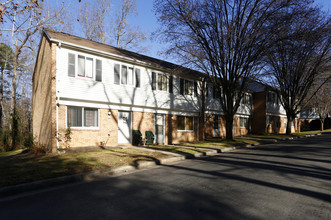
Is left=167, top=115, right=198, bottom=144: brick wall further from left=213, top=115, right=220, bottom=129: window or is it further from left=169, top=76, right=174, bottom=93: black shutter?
left=213, top=115, right=220, bottom=129: window

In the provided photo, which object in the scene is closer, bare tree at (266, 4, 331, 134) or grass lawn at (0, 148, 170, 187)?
grass lawn at (0, 148, 170, 187)

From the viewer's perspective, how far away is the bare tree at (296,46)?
13992 mm

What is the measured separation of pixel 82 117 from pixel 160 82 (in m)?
6.77

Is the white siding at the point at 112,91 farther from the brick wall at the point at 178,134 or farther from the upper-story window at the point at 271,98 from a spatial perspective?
the upper-story window at the point at 271,98

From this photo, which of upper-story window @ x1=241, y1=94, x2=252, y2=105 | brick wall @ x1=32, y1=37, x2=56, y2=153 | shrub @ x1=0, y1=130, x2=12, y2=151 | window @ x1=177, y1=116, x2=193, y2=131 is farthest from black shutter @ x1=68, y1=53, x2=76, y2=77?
upper-story window @ x1=241, y1=94, x2=252, y2=105

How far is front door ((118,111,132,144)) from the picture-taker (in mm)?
14172

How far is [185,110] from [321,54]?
15633mm

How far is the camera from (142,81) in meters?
15.5

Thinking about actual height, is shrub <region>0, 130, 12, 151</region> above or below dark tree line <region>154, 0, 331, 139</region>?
below

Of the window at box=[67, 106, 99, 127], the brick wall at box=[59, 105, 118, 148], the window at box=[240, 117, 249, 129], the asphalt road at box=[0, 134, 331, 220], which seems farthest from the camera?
the window at box=[240, 117, 249, 129]

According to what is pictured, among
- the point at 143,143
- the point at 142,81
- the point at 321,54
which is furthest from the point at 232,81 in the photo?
the point at 321,54

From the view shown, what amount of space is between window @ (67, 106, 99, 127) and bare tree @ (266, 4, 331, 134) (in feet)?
40.9

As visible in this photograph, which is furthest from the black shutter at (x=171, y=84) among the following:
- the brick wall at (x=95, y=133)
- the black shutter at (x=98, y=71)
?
the black shutter at (x=98, y=71)

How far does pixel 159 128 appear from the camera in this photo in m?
16.6
